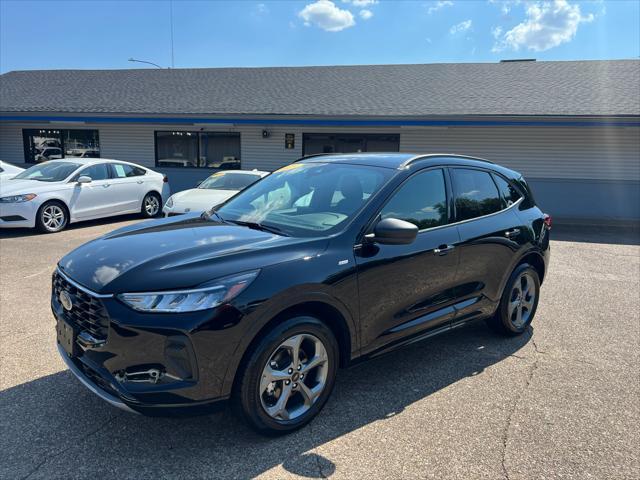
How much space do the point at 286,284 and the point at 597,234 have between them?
11448mm

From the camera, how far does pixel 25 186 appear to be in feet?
29.6

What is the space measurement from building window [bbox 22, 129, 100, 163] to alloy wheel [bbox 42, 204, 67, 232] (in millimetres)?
7971

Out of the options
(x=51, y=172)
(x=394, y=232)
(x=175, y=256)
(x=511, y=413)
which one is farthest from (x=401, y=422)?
(x=51, y=172)

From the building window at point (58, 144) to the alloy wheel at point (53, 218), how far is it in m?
7.97

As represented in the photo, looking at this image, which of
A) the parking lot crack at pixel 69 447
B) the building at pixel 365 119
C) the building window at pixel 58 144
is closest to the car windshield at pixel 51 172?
the building at pixel 365 119

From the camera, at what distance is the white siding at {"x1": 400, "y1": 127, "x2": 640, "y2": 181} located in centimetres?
1338

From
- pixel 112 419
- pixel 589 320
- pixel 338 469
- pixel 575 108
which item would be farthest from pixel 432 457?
pixel 575 108

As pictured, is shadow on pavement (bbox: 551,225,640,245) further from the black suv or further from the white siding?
the black suv

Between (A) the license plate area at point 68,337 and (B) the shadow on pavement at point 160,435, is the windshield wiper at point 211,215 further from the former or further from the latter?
(B) the shadow on pavement at point 160,435

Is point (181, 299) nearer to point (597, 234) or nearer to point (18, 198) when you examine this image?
point (18, 198)

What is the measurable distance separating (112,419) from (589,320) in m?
4.79

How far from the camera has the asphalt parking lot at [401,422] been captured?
2545mm

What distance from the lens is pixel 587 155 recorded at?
13578mm

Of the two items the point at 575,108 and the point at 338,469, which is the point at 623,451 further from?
the point at 575,108
